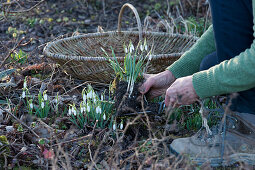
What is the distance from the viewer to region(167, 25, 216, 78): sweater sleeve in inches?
83.5

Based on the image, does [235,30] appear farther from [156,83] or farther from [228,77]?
[156,83]

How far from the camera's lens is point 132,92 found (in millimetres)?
2059

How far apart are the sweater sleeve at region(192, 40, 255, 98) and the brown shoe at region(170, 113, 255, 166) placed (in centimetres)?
24

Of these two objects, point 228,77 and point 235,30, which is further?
point 235,30

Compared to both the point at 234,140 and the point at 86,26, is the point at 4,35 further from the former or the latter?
the point at 234,140

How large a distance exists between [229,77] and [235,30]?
27 centimetres

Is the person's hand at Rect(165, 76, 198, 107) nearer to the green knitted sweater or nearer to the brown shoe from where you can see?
the green knitted sweater

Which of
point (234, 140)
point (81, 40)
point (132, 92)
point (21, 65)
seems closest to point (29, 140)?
point (132, 92)

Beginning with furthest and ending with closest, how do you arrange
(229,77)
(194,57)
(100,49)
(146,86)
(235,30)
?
(100,49) < (194,57) < (146,86) < (235,30) < (229,77)

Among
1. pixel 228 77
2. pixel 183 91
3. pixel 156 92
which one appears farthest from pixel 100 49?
pixel 228 77

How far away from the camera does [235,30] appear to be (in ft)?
5.65

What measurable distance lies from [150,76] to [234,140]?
600mm

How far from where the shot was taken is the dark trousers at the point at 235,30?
1.70 meters

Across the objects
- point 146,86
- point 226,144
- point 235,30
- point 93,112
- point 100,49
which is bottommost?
point 226,144
